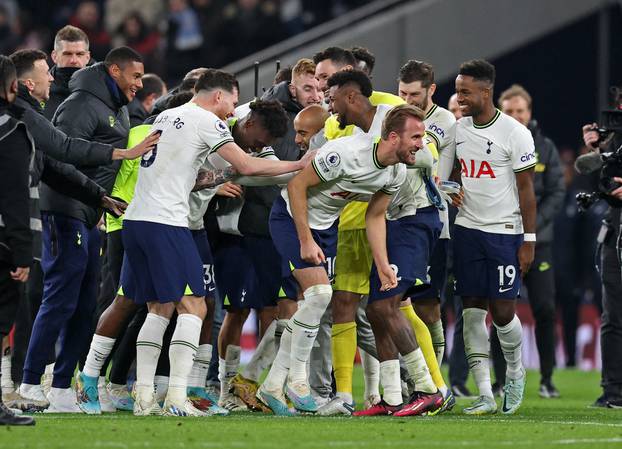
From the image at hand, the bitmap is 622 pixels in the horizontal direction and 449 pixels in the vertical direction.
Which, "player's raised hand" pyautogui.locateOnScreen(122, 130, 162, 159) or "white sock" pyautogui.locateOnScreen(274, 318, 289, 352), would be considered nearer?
"player's raised hand" pyautogui.locateOnScreen(122, 130, 162, 159)

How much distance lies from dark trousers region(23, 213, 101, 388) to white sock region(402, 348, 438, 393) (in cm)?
231

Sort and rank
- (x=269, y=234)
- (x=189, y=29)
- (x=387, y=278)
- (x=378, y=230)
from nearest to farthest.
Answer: (x=387, y=278), (x=378, y=230), (x=269, y=234), (x=189, y=29)

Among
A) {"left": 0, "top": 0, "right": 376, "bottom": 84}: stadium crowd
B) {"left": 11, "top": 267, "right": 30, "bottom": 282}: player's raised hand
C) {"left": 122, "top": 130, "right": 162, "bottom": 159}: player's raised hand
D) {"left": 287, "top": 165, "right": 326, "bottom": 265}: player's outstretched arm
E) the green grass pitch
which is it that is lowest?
the green grass pitch

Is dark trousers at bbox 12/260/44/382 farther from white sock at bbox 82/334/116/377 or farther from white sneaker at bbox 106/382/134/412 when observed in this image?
white sock at bbox 82/334/116/377

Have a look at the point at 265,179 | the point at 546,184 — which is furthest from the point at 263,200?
the point at 546,184

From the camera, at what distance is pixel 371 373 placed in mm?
10102

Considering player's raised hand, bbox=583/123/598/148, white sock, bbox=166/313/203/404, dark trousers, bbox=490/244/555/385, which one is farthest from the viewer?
dark trousers, bbox=490/244/555/385

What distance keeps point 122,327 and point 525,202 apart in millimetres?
2946

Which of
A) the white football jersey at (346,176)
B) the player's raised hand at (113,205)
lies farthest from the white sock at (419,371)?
the player's raised hand at (113,205)

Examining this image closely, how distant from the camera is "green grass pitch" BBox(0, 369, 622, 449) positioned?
23.7 feet

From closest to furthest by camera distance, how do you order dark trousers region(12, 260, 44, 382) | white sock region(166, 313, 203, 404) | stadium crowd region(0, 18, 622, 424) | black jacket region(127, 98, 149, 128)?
white sock region(166, 313, 203, 404) → stadium crowd region(0, 18, 622, 424) → dark trousers region(12, 260, 44, 382) → black jacket region(127, 98, 149, 128)

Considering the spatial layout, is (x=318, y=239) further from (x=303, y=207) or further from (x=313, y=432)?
(x=313, y=432)

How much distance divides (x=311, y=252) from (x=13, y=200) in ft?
6.71

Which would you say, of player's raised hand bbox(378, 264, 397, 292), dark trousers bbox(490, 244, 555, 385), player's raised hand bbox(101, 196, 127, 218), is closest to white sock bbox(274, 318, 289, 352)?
player's raised hand bbox(378, 264, 397, 292)
